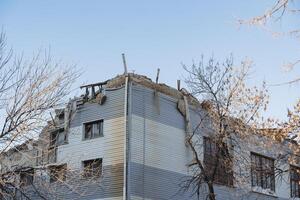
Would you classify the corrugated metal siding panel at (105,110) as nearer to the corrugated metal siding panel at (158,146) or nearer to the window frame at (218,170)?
the corrugated metal siding panel at (158,146)

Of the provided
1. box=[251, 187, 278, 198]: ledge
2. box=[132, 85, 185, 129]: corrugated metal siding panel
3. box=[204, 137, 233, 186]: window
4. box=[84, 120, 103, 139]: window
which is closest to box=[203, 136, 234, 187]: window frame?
box=[204, 137, 233, 186]: window

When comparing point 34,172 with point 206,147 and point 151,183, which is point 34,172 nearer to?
point 151,183

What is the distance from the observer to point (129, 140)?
26.9 meters

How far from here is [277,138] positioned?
47.8ft

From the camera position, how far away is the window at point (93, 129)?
93.5 ft

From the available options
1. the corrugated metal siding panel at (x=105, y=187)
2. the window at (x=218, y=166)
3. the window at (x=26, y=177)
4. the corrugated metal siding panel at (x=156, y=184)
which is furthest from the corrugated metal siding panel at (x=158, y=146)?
the window at (x=26, y=177)

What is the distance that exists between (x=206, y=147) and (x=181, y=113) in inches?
90.0

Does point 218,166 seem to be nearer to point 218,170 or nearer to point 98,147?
point 218,170

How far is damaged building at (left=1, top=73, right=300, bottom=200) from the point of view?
26.9 meters

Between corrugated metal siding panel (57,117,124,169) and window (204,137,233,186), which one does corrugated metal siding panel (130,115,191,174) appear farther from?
window (204,137,233,186)

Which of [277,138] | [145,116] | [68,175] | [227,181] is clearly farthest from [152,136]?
[277,138]

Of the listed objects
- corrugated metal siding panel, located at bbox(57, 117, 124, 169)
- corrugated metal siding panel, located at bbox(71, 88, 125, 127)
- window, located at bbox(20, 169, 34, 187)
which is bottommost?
window, located at bbox(20, 169, 34, 187)

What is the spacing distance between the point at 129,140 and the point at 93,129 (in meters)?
2.65

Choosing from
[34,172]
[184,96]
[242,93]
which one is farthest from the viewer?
[184,96]
